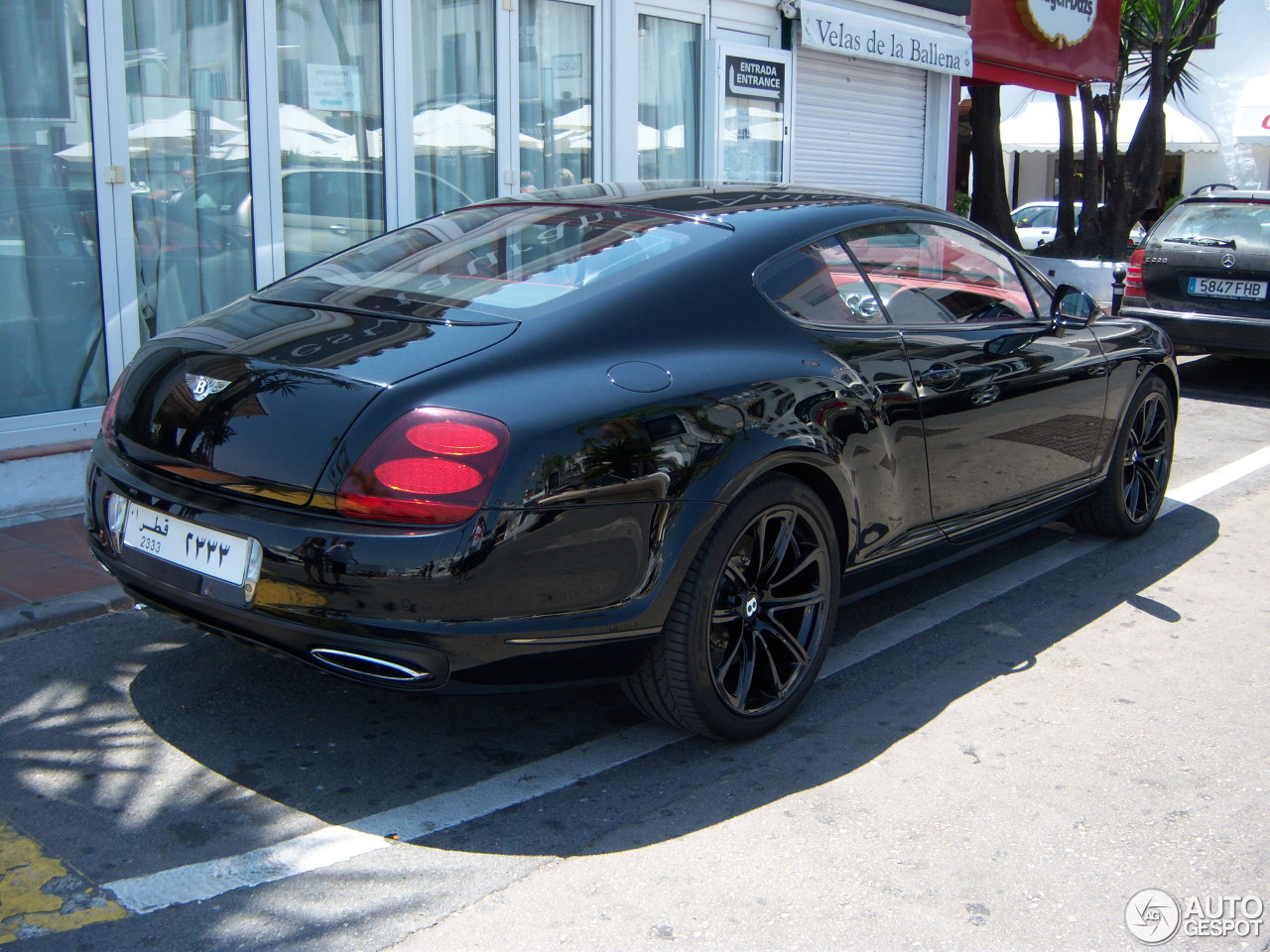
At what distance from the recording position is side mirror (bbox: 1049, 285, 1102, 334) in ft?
15.9

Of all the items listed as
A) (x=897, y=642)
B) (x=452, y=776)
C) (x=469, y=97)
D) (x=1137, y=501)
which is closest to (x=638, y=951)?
(x=452, y=776)

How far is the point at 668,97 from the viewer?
32.4 feet

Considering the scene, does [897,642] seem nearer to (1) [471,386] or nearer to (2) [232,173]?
(1) [471,386]

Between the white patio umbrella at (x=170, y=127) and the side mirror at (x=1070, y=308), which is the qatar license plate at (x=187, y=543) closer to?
the side mirror at (x=1070, y=308)

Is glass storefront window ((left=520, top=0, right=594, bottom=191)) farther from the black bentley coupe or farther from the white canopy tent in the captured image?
the white canopy tent

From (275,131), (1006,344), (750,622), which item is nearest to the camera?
(750,622)

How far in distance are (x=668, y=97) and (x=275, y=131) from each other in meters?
3.81

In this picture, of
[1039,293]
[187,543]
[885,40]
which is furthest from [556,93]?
[187,543]

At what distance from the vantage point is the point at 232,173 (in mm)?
6867

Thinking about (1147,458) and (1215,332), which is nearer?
(1147,458)

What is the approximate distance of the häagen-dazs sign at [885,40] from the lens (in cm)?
1075

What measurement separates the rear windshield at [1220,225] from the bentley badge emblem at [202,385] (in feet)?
28.0

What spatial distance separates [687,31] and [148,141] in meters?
4.86

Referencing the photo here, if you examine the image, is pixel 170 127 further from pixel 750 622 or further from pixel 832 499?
pixel 750 622
